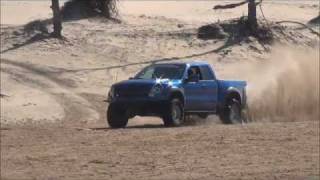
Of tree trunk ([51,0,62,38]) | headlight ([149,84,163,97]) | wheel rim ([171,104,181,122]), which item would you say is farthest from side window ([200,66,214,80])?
tree trunk ([51,0,62,38])

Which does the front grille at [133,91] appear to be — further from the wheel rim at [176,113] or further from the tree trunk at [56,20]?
the tree trunk at [56,20]

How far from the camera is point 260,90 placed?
3023cm

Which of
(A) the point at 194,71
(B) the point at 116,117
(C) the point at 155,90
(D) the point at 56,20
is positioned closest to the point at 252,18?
(D) the point at 56,20

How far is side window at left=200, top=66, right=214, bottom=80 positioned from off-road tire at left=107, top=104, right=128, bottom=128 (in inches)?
96.8

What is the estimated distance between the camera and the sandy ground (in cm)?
1662

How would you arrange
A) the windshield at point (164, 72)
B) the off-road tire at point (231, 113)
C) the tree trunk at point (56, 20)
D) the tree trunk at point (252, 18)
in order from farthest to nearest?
1. the tree trunk at point (252, 18)
2. the tree trunk at point (56, 20)
3. the off-road tire at point (231, 113)
4. the windshield at point (164, 72)

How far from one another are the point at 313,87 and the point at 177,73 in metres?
6.19

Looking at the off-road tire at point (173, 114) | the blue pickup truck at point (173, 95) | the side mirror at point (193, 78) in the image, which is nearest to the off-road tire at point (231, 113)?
the blue pickup truck at point (173, 95)

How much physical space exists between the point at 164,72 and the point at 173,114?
55.2 inches

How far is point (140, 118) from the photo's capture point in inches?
1151

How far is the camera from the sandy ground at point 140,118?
16.6m

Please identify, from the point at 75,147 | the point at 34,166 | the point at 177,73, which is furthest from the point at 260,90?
the point at 34,166

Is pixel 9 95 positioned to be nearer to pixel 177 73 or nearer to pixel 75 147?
pixel 177 73

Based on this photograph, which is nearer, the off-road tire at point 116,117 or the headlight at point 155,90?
the headlight at point 155,90
